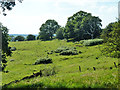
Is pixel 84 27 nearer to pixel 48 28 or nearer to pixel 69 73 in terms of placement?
pixel 48 28

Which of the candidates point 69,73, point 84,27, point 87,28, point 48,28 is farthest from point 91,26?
point 69,73

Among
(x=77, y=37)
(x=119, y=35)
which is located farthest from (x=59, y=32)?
(x=119, y=35)

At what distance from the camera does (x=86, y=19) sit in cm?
9194

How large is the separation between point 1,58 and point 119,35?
19.1 meters

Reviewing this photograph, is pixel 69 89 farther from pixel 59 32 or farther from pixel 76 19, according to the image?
pixel 59 32

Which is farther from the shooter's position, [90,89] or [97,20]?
[97,20]

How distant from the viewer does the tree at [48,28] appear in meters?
125

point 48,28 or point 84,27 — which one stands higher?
point 48,28

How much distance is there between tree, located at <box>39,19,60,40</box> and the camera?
410 feet

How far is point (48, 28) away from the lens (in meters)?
134

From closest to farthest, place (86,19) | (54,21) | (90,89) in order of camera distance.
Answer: (90,89)
(86,19)
(54,21)

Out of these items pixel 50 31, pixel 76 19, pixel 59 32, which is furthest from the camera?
pixel 50 31

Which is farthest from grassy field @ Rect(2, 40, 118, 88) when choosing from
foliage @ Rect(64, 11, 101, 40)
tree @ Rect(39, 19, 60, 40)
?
tree @ Rect(39, 19, 60, 40)

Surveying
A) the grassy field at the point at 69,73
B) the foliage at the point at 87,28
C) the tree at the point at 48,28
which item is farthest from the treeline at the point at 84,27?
the grassy field at the point at 69,73
